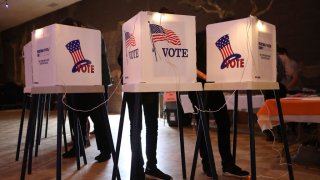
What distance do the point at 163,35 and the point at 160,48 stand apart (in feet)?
0.25

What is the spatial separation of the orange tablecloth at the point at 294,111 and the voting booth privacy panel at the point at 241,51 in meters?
0.64

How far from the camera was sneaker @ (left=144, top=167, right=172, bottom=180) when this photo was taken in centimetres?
240

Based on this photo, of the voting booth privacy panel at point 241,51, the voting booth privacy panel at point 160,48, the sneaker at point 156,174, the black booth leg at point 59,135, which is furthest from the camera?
the sneaker at point 156,174

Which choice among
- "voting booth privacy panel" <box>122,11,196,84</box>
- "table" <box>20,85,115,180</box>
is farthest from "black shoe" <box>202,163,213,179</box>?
"voting booth privacy panel" <box>122,11,196,84</box>

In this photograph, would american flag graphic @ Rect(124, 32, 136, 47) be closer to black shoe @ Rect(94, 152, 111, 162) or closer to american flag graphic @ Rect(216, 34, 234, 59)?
american flag graphic @ Rect(216, 34, 234, 59)

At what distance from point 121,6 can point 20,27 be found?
616cm

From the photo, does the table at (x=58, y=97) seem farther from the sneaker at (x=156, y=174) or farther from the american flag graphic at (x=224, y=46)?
the american flag graphic at (x=224, y=46)

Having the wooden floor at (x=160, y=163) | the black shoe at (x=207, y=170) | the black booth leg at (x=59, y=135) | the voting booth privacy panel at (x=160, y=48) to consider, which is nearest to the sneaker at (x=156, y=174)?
the wooden floor at (x=160, y=163)

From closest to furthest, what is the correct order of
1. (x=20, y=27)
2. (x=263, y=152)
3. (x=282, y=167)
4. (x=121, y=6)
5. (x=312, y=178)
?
(x=312, y=178)
(x=282, y=167)
(x=263, y=152)
(x=121, y=6)
(x=20, y=27)

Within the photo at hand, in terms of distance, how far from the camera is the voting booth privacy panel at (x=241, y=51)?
1.82 m

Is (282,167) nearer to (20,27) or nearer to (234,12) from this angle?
(234,12)

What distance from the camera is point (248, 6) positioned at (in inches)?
236

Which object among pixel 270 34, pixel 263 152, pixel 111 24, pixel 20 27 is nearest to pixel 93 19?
pixel 111 24

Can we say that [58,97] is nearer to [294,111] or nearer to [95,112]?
[95,112]
